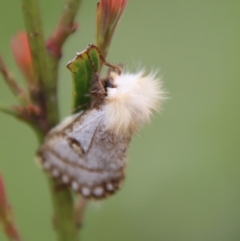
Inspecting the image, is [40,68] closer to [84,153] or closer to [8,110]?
[8,110]

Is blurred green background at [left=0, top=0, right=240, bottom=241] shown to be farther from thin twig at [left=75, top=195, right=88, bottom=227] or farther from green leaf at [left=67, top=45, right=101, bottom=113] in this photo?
green leaf at [left=67, top=45, right=101, bottom=113]

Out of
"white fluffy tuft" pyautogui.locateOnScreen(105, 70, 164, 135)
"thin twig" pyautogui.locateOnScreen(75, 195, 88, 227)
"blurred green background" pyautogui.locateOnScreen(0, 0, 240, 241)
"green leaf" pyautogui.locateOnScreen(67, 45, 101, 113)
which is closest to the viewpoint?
"green leaf" pyautogui.locateOnScreen(67, 45, 101, 113)

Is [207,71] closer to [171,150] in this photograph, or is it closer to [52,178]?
[171,150]

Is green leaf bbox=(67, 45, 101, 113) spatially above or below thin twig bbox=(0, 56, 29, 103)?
below

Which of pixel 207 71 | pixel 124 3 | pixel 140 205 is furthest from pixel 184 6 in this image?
pixel 124 3

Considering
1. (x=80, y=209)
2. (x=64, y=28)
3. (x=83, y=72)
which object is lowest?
(x=80, y=209)

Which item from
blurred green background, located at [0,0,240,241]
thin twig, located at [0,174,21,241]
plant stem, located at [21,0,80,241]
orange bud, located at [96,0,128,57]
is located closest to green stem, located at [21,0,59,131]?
plant stem, located at [21,0,80,241]

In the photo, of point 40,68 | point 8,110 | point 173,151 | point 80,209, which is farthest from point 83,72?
point 173,151
